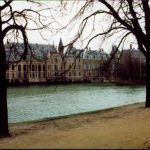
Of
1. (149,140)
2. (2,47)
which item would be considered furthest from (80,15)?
(149,140)

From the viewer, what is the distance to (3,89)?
1572 centimetres

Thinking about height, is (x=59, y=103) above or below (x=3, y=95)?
below

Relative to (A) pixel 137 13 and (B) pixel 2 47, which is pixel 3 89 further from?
(A) pixel 137 13

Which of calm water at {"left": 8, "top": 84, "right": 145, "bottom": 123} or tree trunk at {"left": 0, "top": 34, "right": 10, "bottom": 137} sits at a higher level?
tree trunk at {"left": 0, "top": 34, "right": 10, "bottom": 137}

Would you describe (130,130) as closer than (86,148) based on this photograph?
No

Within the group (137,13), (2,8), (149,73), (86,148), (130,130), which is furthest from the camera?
(149,73)

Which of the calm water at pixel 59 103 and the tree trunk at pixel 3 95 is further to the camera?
the calm water at pixel 59 103

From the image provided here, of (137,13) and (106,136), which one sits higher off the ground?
(137,13)

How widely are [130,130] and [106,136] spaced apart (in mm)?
1524

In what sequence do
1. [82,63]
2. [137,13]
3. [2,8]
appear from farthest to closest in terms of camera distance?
1. [82,63]
2. [137,13]
3. [2,8]

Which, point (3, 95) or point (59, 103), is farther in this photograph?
point (59, 103)

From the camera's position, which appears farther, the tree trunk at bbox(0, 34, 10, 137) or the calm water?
the calm water

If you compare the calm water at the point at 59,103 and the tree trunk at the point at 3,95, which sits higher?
the tree trunk at the point at 3,95

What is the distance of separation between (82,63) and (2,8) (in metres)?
140
